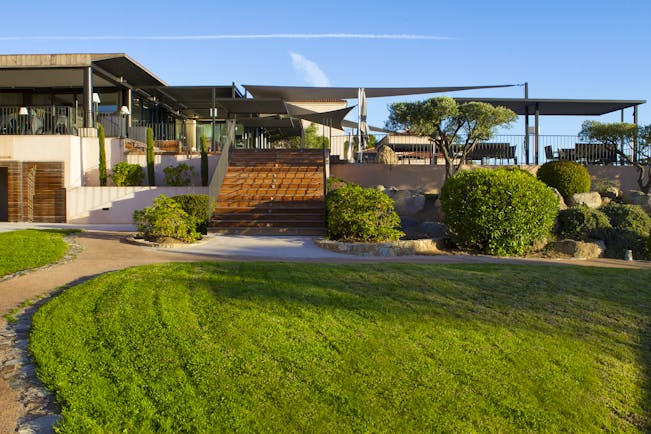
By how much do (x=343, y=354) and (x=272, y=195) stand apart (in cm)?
1105

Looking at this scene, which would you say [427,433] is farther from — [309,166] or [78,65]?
[78,65]

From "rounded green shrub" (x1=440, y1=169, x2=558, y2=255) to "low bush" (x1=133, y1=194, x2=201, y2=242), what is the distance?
18.7 ft

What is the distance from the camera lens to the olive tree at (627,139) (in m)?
18.8

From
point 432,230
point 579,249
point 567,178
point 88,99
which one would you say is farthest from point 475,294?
point 88,99

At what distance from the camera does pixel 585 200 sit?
16.4m

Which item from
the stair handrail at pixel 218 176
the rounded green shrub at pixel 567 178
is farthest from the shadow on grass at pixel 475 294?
the rounded green shrub at pixel 567 178

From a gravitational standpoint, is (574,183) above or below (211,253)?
above

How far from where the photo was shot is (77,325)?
17.6ft

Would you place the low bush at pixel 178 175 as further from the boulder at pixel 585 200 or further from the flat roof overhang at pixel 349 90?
the boulder at pixel 585 200

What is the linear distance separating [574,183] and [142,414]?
52.6 feet

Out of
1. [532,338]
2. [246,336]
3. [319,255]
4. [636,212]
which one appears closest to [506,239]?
[319,255]

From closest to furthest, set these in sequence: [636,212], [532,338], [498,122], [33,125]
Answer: [532,338] → [636,212] → [498,122] → [33,125]

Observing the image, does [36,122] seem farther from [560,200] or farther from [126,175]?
[560,200]

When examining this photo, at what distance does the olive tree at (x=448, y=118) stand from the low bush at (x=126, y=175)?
8405 millimetres
